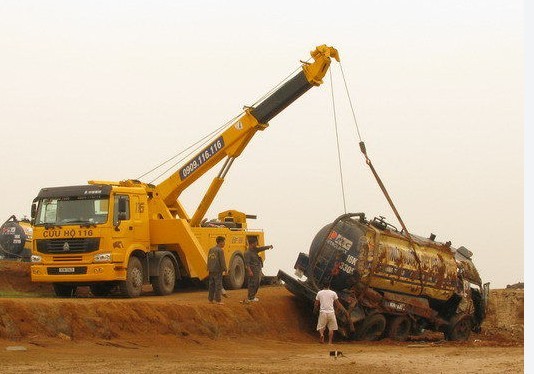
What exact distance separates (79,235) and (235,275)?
314 inches

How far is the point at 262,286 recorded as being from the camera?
3538 centimetres

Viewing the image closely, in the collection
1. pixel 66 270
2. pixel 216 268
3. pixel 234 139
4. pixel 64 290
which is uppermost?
pixel 234 139

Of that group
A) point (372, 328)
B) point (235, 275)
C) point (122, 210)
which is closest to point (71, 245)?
point (122, 210)

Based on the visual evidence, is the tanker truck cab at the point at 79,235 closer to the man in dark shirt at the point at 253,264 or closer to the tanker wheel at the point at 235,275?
the man in dark shirt at the point at 253,264

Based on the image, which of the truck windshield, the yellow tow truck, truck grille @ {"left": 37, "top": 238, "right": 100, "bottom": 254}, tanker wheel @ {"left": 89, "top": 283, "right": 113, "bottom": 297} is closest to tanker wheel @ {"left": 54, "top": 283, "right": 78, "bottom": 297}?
the yellow tow truck

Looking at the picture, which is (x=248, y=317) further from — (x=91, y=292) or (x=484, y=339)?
(x=484, y=339)

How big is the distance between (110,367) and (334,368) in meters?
4.28

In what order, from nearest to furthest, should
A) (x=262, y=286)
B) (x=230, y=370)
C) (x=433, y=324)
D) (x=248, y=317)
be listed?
(x=230, y=370)
(x=248, y=317)
(x=433, y=324)
(x=262, y=286)

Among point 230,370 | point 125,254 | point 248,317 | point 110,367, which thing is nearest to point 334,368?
point 230,370

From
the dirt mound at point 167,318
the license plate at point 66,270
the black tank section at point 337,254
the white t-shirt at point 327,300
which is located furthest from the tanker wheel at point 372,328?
the license plate at point 66,270

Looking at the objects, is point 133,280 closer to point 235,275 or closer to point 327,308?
point 235,275

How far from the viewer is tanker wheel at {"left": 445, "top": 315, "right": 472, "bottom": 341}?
28766 millimetres

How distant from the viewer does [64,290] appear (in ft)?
91.9

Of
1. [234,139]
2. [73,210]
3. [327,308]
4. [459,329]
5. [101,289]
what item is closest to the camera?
[327,308]
